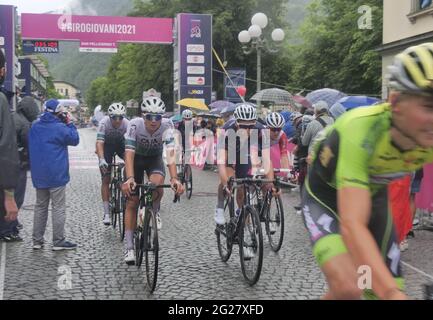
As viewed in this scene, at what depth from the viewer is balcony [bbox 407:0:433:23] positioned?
60.7 feet

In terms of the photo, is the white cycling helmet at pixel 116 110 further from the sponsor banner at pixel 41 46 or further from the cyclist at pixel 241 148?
the sponsor banner at pixel 41 46

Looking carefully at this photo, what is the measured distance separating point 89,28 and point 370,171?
2630 centimetres

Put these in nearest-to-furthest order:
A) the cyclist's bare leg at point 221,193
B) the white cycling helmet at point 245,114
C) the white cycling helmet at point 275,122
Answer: the white cycling helmet at point 245,114 → the cyclist's bare leg at point 221,193 → the white cycling helmet at point 275,122

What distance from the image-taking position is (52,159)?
6.89 m

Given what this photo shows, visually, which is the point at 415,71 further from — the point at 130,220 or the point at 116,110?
the point at 116,110

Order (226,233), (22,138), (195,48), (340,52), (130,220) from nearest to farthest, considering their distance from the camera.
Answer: (130,220) → (226,233) → (22,138) → (195,48) → (340,52)

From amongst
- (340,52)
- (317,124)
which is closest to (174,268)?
(317,124)

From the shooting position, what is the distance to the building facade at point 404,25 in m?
18.8

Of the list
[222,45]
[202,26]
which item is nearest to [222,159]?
[202,26]

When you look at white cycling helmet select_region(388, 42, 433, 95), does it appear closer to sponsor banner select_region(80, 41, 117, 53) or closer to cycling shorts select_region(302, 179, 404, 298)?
cycling shorts select_region(302, 179, 404, 298)

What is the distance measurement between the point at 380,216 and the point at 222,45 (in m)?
38.4

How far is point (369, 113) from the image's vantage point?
245 centimetres

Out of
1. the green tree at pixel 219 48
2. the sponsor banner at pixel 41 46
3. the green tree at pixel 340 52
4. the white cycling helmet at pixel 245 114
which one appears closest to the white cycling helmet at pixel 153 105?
the white cycling helmet at pixel 245 114

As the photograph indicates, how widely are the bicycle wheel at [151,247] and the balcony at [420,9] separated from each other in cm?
1578
